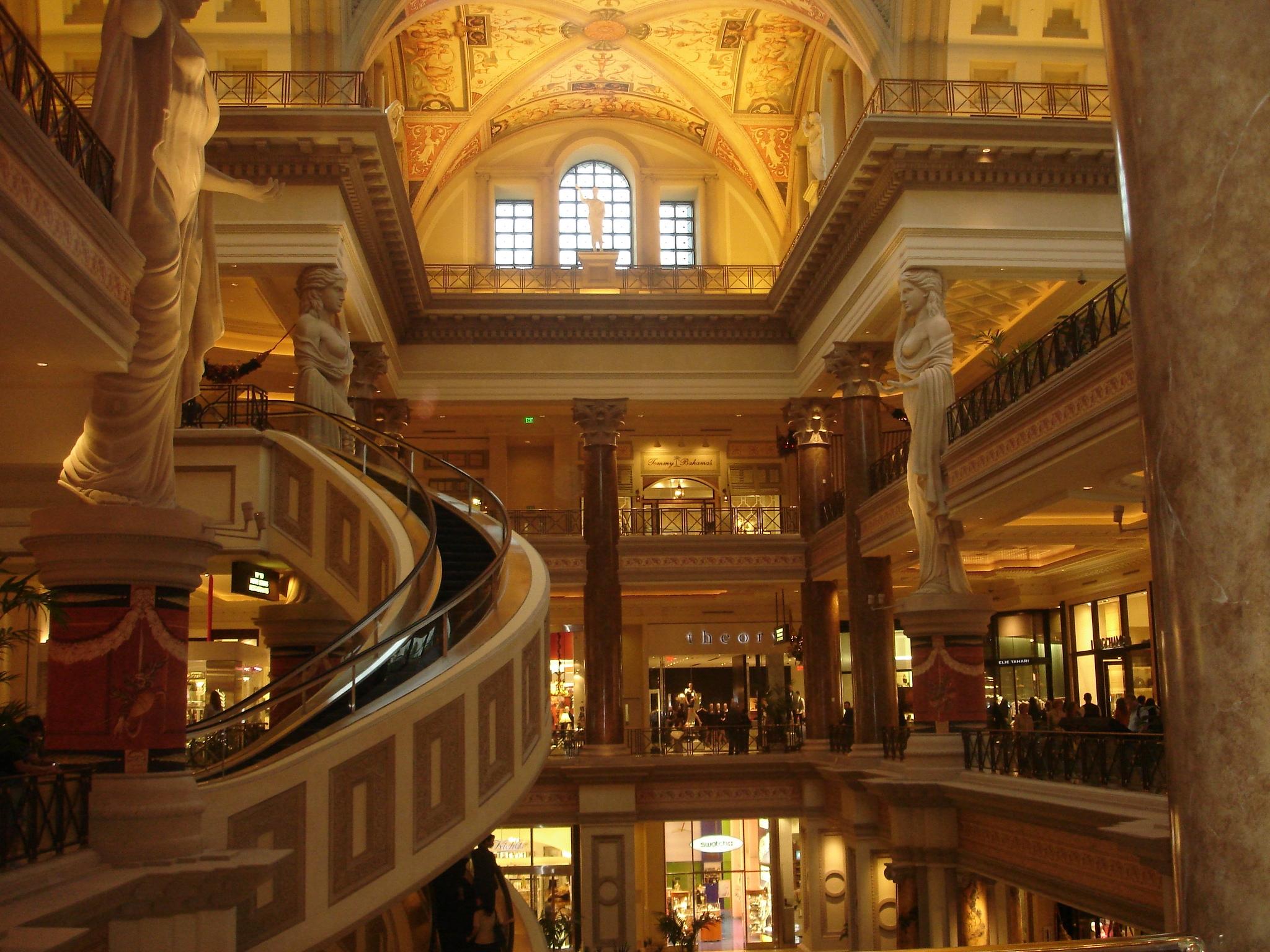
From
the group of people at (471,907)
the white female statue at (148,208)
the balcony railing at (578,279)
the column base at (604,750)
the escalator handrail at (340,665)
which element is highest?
the balcony railing at (578,279)

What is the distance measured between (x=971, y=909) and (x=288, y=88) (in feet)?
43.5

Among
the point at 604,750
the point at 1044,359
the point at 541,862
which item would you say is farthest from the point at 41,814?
the point at 541,862

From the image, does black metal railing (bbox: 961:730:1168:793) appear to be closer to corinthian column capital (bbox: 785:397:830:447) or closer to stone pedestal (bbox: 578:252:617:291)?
corinthian column capital (bbox: 785:397:830:447)

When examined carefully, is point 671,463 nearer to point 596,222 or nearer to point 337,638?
point 596,222

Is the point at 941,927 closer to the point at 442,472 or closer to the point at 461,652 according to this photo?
the point at 461,652

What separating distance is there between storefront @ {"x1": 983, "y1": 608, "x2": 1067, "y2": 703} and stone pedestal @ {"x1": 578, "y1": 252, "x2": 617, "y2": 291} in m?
10.4

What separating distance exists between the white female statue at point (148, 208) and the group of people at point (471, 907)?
209 inches

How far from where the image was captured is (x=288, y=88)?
1669 centimetres

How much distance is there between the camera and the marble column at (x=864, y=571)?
730 inches

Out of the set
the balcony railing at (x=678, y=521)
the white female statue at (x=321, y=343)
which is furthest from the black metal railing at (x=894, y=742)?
the white female statue at (x=321, y=343)

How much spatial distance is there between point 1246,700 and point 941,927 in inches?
539

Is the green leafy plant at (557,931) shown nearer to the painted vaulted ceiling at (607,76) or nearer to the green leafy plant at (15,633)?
the painted vaulted ceiling at (607,76)

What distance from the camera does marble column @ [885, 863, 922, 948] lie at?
49.5 ft

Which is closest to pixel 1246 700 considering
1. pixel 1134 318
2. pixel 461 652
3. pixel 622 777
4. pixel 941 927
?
pixel 1134 318
